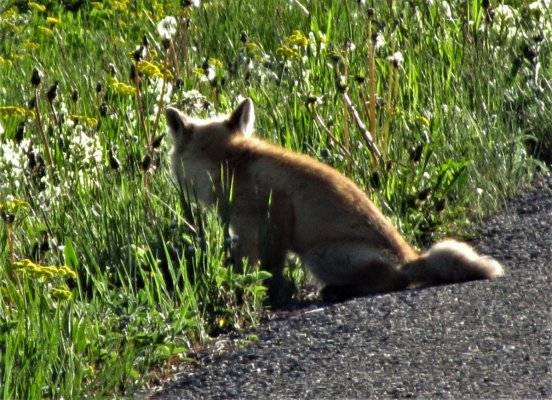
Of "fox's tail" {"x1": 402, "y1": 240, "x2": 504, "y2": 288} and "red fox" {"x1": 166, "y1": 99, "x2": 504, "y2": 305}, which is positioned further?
"red fox" {"x1": 166, "y1": 99, "x2": 504, "y2": 305}

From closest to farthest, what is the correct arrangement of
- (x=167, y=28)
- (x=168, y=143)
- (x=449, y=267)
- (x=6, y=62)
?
(x=449, y=267) < (x=168, y=143) < (x=167, y=28) < (x=6, y=62)

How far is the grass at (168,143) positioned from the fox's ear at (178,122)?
94 mm

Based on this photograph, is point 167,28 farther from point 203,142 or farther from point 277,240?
point 277,240

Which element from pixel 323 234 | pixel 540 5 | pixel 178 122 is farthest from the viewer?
pixel 540 5

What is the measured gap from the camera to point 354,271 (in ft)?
20.1

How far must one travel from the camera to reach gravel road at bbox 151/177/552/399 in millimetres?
4445

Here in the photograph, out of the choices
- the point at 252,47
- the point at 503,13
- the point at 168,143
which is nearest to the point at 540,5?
the point at 503,13

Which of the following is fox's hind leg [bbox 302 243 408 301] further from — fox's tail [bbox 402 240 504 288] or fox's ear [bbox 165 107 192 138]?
fox's ear [bbox 165 107 192 138]

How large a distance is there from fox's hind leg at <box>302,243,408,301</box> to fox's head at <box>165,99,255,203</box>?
0.94 meters

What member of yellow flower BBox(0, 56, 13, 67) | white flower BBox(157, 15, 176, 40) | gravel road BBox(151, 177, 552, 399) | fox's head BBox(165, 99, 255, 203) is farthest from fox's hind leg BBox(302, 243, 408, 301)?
yellow flower BBox(0, 56, 13, 67)

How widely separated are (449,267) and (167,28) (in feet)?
11.5

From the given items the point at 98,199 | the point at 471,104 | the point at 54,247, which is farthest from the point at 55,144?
the point at 471,104

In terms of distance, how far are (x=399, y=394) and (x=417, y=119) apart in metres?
3.53

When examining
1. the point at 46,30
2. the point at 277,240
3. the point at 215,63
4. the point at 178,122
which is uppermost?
the point at 46,30
